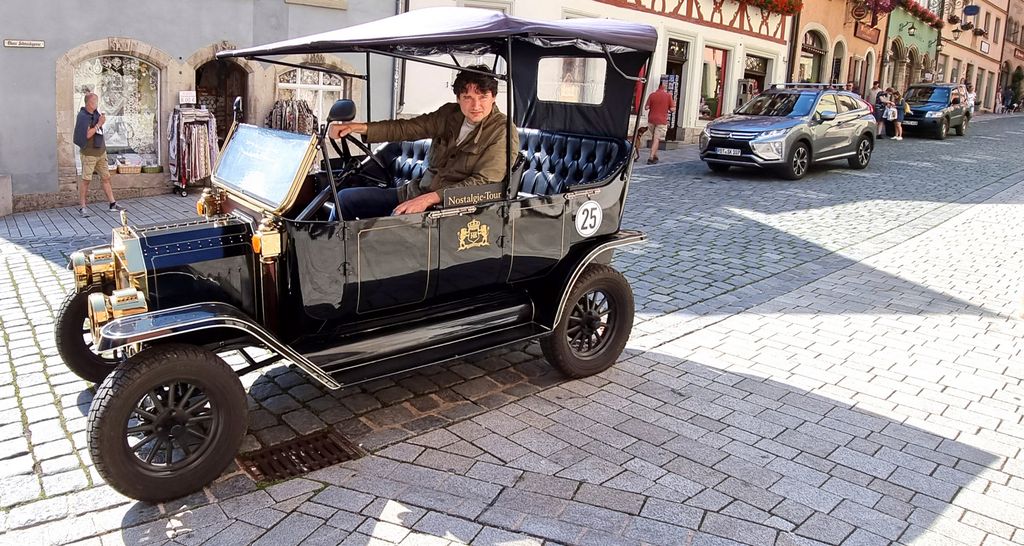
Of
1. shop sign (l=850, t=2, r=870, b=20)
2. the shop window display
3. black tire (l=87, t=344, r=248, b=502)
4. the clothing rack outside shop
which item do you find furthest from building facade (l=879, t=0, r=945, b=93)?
black tire (l=87, t=344, r=248, b=502)

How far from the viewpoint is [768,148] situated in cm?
1497

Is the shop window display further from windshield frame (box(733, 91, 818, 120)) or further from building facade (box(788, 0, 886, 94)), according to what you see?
windshield frame (box(733, 91, 818, 120))

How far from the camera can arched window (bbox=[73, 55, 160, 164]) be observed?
12242 millimetres

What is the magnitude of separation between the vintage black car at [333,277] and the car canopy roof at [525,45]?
0.02 m

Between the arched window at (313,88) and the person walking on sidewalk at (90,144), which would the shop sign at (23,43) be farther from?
the arched window at (313,88)

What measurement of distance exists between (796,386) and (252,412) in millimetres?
3358

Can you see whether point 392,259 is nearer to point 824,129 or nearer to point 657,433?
point 657,433

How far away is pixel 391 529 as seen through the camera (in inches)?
139

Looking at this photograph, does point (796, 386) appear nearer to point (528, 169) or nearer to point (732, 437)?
point (732, 437)

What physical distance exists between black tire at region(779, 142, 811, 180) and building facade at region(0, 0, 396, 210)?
7.23 metres

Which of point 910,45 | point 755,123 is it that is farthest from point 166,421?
point 910,45

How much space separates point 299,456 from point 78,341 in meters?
1.56

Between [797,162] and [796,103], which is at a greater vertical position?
[796,103]

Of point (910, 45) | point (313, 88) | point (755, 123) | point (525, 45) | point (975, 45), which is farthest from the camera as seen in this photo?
point (975, 45)
